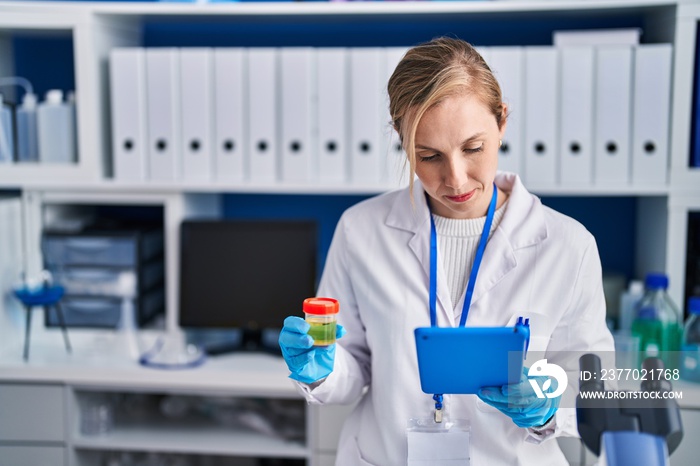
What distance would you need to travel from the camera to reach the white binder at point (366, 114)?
6.43 ft

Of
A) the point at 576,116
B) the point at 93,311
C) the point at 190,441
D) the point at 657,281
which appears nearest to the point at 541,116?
the point at 576,116

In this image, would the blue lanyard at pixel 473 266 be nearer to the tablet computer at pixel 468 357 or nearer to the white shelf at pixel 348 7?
the tablet computer at pixel 468 357

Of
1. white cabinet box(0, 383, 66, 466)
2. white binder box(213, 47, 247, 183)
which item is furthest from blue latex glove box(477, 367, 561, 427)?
white cabinet box(0, 383, 66, 466)

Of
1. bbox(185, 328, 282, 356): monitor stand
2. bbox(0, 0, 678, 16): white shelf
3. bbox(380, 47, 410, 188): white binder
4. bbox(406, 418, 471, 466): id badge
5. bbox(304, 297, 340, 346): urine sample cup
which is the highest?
bbox(0, 0, 678, 16): white shelf

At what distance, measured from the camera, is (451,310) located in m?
1.24

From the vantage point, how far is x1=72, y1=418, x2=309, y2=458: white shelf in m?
1.94

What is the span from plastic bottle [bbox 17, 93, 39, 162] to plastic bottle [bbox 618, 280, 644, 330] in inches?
68.1

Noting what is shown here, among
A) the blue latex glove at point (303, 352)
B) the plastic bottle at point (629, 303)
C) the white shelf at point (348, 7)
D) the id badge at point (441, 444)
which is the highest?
the white shelf at point (348, 7)

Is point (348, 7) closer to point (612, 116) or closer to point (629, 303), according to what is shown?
point (612, 116)

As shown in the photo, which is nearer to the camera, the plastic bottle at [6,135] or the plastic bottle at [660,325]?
the plastic bottle at [660,325]

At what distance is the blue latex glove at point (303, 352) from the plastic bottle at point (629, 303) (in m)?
1.16

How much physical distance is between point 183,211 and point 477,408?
3.92 ft

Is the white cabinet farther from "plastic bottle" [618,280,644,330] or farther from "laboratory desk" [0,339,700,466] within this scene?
"plastic bottle" [618,280,644,330]

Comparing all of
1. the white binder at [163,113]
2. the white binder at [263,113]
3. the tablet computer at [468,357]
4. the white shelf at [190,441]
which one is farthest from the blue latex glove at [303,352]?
the white binder at [163,113]
